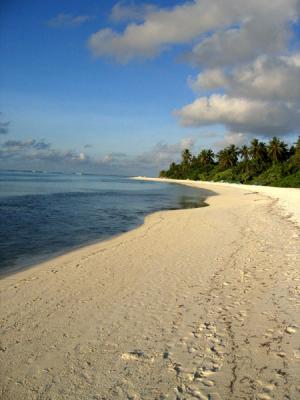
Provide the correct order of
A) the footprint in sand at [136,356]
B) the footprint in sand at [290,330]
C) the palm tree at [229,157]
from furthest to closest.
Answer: the palm tree at [229,157] < the footprint in sand at [290,330] < the footprint in sand at [136,356]

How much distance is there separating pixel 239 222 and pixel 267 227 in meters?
2.84

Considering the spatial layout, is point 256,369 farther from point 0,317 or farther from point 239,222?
point 239,222

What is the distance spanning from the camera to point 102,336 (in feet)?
21.1

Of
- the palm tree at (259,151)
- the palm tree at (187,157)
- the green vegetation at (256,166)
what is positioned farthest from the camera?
the palm tree at (187,157)

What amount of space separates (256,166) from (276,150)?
772cm

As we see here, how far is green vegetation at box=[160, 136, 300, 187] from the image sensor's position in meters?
75.2

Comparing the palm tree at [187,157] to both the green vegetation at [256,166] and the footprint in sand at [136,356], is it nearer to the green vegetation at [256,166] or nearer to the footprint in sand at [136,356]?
the green vegetation at [256,166]

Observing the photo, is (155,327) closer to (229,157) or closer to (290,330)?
(290,330)

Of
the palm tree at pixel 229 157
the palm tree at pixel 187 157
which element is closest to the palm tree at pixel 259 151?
the palm tree at pixel 229 157

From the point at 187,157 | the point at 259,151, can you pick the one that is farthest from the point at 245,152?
the point at 187,157

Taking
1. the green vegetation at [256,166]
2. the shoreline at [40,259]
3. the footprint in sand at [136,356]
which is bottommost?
the shoreline at [40,259]

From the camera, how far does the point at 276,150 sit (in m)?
87.9

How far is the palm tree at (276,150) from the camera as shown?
8731 cm

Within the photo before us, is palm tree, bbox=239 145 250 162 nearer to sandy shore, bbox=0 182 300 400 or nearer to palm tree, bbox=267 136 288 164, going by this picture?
palm tree, bbox=267 136 288 164
